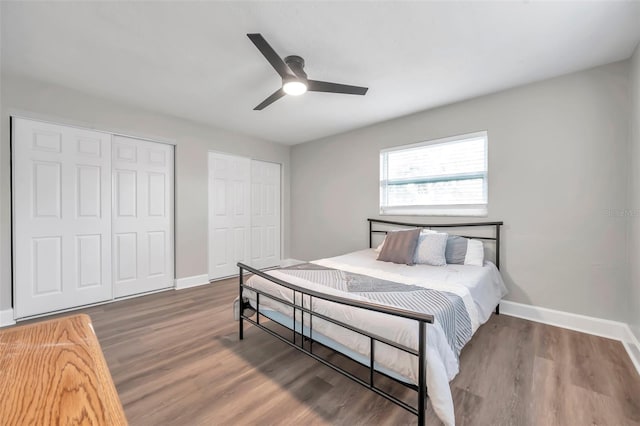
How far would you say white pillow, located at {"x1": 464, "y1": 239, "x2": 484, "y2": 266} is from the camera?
287cm

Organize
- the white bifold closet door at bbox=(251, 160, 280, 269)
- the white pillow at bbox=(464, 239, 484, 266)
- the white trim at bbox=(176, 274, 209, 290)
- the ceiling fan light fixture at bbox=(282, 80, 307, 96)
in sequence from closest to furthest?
the ceiling fan light fixture at bbox=(282, 80, 307, 96) < the white pillow at bbox=(464, 239, 484, 266) < the white trim at bbox=(176, 274, 209, 290) < the white bifold closet door at bbox=(251, 160, 280, 269)

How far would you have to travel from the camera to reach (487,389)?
184cm

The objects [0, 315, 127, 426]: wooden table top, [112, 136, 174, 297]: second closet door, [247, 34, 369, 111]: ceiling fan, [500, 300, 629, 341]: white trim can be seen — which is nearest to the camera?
[0, 315, 127, 426]: wooden table top

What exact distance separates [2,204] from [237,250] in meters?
2.85

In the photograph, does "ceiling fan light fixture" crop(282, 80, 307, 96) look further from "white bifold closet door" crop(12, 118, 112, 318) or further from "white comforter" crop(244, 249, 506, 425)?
"white bifold closet door" crop(12, 118, 112, 318)

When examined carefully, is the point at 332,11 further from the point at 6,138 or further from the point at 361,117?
the point at 6,138

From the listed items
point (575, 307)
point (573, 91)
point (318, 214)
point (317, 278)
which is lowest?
point (575, 307)

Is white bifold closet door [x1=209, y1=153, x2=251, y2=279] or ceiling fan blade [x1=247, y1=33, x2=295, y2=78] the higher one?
ceiling fan blade [x1=247, y1=33, x2=295, y2=78]

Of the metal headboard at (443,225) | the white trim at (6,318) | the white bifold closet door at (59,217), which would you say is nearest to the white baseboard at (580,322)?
the metal headboard at (443,225)

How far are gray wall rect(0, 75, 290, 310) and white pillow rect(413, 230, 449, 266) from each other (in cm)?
326

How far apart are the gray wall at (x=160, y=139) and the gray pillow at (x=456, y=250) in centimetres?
356

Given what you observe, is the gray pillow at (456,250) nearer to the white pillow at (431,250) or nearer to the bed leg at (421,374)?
the white pillow at (431,250)

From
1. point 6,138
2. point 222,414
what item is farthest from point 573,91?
point 6,138

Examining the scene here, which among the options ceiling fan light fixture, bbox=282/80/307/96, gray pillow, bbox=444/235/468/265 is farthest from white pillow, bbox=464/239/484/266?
ceiling fan light fixture, bbox=282/80/307/96
